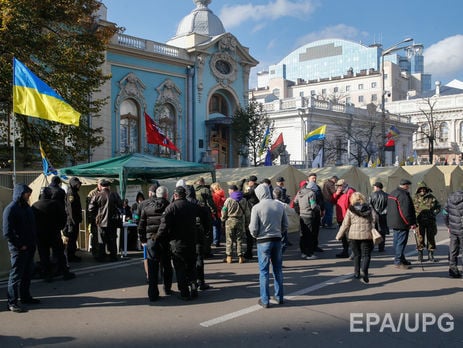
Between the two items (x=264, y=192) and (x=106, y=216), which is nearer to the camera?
(x=264, y=192)

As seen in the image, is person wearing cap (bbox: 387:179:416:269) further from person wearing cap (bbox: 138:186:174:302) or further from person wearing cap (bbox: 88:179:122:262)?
person wearing cap (bbox: 88:179:122:262)

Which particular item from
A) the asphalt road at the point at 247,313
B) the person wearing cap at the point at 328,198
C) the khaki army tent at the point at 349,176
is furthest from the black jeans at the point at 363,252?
the khaki army tent at the point at 349,176

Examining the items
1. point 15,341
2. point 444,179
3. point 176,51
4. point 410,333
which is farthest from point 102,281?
point 444,179

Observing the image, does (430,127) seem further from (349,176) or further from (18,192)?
(18,192)

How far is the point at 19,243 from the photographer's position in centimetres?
697

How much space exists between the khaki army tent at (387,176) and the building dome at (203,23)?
1473 centimetres

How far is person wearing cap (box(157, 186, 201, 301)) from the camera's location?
7.27 m

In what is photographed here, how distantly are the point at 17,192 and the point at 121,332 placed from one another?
8.92ft

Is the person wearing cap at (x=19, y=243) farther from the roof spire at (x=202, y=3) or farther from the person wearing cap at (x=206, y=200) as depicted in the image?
the roof spire at (x=202, y=3)

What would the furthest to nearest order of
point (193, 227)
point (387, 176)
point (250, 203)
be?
point (387, 176), point (250, 203), point (193, 227)

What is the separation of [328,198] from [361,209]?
8.52 metres

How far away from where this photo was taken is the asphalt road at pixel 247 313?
19.0ft

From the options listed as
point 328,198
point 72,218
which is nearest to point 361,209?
point 72,218

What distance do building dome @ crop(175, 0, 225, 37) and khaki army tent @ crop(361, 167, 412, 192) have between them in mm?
14727
